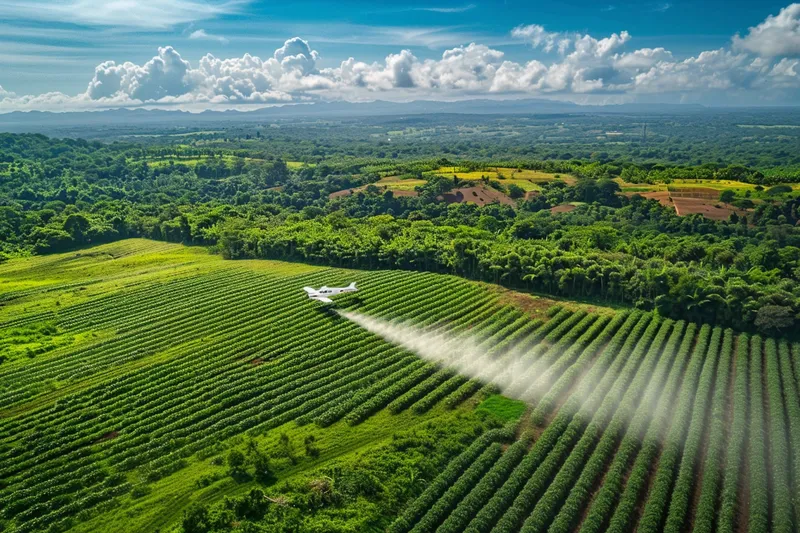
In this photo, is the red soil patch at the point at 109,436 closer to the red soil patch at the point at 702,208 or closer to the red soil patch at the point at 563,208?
the red soil patch at the point at 563,208

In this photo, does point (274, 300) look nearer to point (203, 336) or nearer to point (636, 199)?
point (203, 336)

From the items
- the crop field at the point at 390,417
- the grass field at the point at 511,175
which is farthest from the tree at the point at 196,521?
the grass field at the point at 511,175

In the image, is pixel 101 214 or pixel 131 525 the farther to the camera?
pixel 101 214

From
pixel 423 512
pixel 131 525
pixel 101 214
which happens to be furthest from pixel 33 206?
pixel 423 512

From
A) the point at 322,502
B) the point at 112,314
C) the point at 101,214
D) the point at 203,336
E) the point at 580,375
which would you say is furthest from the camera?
the point at 101,214

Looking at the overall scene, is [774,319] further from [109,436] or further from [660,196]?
[660,196]

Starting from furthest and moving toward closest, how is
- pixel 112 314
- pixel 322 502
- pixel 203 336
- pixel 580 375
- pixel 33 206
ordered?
pixel 33 206 < pixel 112 314 < pixel 203 336 < pixel 580 375 < pixel 322 502
